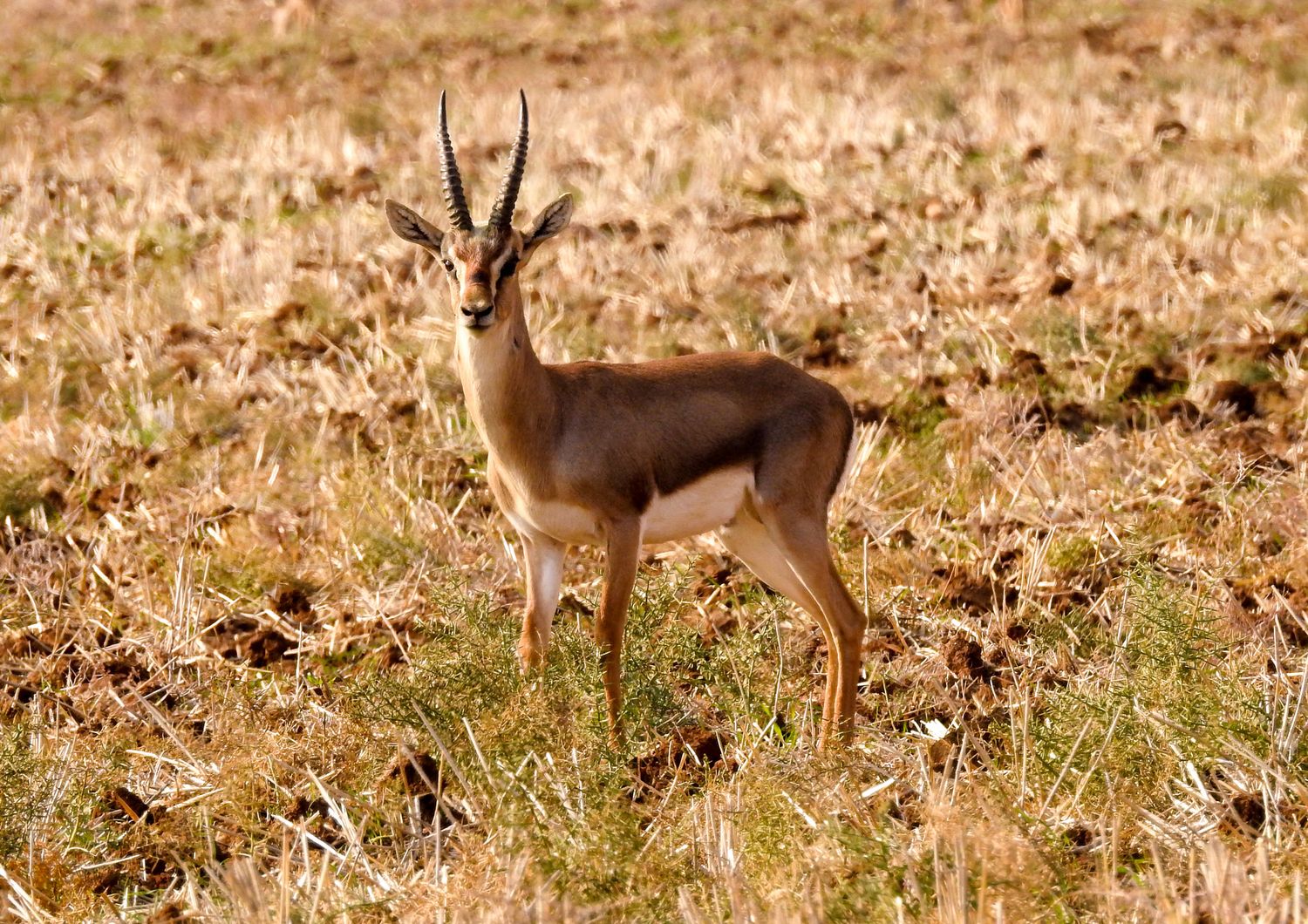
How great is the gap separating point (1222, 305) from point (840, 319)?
241cm

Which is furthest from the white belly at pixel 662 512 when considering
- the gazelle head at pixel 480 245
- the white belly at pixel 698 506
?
the gazelle head at pixel 480 245

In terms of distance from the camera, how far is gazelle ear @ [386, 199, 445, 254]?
627cm

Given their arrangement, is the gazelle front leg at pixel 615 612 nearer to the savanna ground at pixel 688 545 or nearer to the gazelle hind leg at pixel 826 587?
the savanna ground at pixel 688 545

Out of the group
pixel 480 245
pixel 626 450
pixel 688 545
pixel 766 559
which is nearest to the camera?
pixel 480 245

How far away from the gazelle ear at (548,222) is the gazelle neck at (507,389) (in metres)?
0.24

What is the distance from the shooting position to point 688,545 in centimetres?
804

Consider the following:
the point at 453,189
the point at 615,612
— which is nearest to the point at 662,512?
the point at 615,612

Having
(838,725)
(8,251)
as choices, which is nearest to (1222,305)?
(838,725)

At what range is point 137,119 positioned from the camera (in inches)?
777

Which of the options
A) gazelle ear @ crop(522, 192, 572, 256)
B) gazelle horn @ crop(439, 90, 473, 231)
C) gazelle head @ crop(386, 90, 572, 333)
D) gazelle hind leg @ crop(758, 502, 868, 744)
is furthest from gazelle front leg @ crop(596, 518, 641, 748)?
gazelle horn @ crop(439, 90, 473, 231)

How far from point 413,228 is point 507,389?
0.79 metres

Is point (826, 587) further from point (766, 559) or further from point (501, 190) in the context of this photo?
point (501, 190)

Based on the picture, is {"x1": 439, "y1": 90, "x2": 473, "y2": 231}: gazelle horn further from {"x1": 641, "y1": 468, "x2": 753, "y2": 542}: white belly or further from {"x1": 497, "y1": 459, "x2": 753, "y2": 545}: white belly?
{"x1": 641, "y1": 468, "x2": 753, "y2": 542}: white belly

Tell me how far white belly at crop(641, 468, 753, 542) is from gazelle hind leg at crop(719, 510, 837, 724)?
0.22 m
